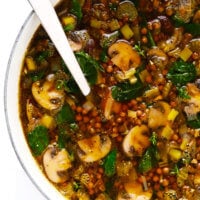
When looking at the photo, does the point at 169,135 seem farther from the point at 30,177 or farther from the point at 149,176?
the point at 30,177

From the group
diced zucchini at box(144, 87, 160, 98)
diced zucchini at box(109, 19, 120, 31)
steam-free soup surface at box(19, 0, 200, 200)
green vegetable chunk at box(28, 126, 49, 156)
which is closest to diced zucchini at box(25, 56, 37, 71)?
steam-free soup surface at box(19, 0, 200, 200)

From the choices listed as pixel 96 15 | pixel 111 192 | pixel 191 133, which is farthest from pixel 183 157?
pixel 96 15

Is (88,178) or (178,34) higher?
(178,34)

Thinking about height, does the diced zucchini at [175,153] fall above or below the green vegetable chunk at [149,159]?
below

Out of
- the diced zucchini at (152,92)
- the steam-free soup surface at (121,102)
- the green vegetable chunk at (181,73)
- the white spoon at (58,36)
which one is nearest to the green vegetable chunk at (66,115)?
the steam-free soup surface at (121,102)

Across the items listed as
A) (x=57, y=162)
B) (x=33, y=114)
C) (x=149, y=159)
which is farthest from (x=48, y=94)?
(x=149, y=159)

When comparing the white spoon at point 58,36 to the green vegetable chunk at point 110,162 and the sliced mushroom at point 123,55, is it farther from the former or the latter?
the green vegetable chunk at point 110,162

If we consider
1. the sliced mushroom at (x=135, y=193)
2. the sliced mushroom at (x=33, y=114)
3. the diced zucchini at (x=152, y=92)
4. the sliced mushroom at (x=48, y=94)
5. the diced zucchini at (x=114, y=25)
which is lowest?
the sliced mushroom at (x=135, y=193)
